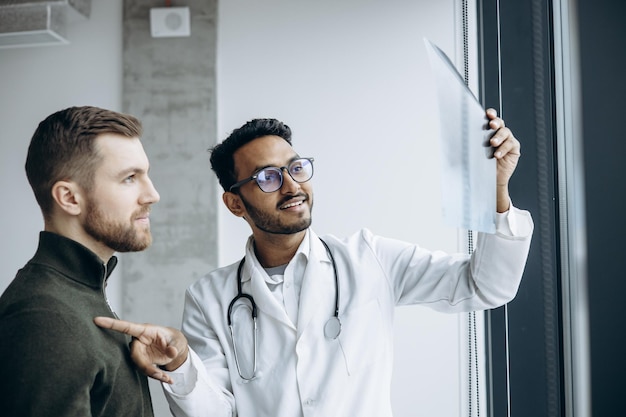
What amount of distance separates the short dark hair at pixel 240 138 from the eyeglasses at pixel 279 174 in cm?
16

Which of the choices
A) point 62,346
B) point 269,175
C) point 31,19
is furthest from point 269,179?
point 31,19

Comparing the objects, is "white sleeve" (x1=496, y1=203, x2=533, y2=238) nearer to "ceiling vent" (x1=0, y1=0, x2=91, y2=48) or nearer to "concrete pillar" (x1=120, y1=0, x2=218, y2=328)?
"concrete pillar" (x1=120, y1=0, x2=218, y2=328)

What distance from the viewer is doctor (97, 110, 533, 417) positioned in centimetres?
160

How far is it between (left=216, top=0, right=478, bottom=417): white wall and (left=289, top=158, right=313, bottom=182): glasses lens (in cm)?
127

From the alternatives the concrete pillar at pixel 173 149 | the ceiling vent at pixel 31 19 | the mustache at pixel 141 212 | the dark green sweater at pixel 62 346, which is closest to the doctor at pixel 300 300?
the dark green sweater at pixel 62 346

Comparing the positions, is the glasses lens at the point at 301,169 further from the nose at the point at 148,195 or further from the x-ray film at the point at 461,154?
the x-ray film at the point at 461,154

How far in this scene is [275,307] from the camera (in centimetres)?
179

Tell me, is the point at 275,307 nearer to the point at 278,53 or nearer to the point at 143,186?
the point at 143,186

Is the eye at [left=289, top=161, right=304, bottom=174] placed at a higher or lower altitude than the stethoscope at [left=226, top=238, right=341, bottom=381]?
higher

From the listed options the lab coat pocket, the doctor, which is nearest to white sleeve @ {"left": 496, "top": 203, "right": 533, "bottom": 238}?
the doctor

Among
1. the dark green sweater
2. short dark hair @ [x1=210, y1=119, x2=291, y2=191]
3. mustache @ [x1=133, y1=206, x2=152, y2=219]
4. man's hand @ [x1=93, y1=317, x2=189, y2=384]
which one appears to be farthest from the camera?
short dark hair @ [x1=210, y1=119, x2=291, y2=191]

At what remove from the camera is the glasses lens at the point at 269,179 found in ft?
6.31

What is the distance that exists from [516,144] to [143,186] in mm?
875

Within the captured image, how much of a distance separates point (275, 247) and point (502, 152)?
0.88m
